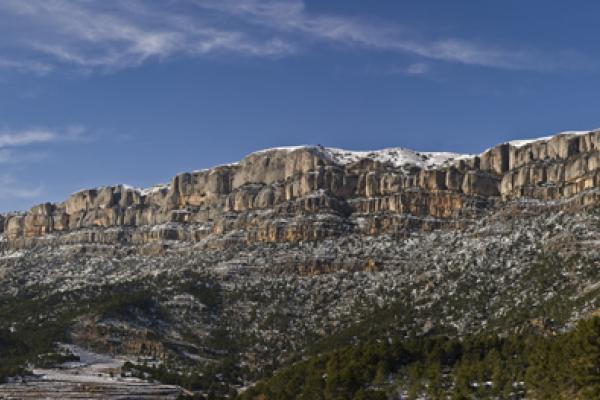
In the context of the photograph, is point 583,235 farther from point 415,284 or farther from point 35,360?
point 35,360

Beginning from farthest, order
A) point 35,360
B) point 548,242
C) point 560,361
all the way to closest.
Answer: point 548,242 → point 35,360 → point 560,361

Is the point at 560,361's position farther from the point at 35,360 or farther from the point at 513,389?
the point at 35,360

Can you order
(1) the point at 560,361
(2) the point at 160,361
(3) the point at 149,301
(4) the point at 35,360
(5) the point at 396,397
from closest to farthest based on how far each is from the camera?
1. (1) the point at 560,361
2. (5) the point at 396,397
3. (4) the point at 35,360
4. (2) the point at 160,361
5. (3) the point at 149,301

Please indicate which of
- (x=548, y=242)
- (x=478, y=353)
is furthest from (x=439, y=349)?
(x=548, y=242)

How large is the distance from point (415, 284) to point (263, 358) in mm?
37221

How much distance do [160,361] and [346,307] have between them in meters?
41.2

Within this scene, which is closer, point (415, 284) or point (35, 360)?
point (35, 360)

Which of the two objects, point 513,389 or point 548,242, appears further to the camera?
point 548,242

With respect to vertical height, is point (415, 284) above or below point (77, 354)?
above

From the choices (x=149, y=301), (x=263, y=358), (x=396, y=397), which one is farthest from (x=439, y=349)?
(x=149, y=301)

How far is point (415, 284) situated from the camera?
7539 inches

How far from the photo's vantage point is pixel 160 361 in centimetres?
17138

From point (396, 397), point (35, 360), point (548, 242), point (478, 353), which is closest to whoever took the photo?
point (396, 397)

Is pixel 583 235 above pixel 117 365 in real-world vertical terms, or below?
above
